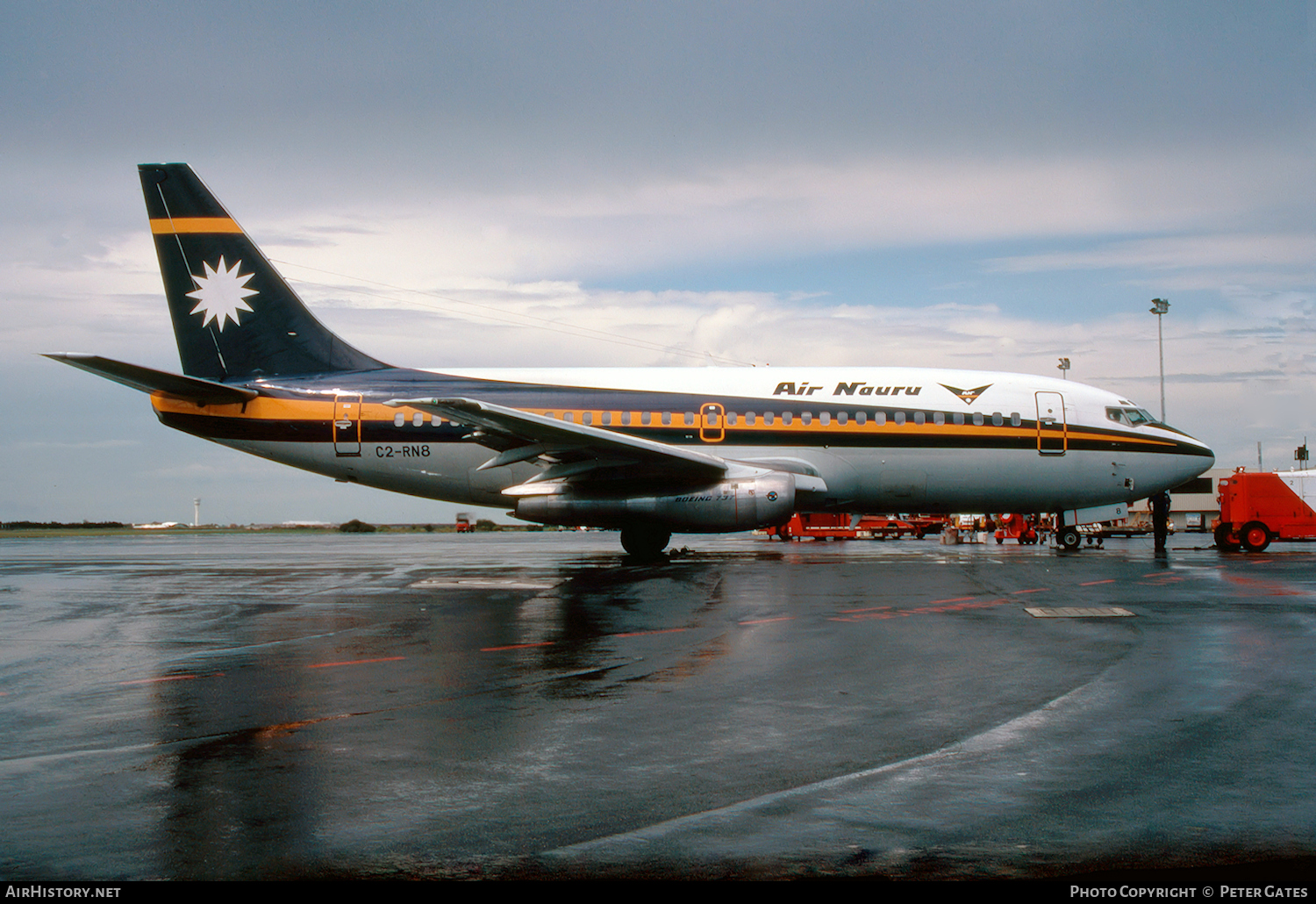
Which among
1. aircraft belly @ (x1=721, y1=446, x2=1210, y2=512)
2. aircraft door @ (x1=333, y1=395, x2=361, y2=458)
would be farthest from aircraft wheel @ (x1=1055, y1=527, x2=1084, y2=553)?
aircraft door @ (x1=333, y1=395, x2=361, y2=458)

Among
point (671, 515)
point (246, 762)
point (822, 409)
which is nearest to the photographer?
point (246, 762)

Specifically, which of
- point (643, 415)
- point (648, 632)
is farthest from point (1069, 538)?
point (648, 632)

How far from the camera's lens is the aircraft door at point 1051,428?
2322 centimetres

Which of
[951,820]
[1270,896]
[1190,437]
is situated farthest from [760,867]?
→ [1190,437]

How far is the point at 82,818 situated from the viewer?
4.25 m

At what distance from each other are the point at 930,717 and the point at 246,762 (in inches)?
164

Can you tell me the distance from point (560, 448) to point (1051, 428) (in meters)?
12.2

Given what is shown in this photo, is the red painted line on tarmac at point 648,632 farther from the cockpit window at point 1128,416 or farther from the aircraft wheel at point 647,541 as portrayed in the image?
the cockpit window at point 1128,416

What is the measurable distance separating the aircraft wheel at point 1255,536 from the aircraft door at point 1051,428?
983cm

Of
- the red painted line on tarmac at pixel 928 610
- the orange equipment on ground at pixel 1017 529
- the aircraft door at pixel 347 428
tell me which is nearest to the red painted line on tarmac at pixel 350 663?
the red painted line on tarmac at pixel 928 610

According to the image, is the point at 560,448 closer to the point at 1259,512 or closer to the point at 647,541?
the point at 647,541

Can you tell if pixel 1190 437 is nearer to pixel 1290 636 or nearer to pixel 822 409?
pixel 822 409

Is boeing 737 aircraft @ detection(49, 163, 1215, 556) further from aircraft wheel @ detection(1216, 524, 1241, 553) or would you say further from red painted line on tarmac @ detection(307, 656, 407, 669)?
red painted line on tarmac @ detection(307, 656, 407, 669)

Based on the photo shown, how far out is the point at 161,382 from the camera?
2116cm
